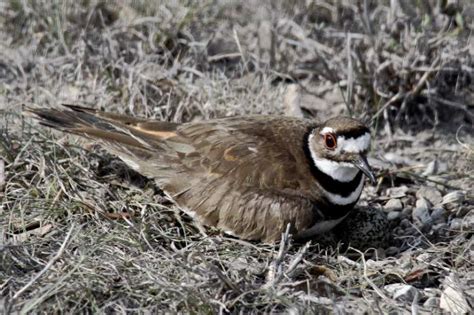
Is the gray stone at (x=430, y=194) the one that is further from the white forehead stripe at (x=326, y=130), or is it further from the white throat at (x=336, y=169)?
the white forehead stripe at (x=326, y=130)

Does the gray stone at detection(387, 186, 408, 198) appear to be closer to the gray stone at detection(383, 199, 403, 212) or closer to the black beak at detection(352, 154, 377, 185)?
the gray stone at detection(383, 199, 403, 212)

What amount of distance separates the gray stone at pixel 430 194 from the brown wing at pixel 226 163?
97cm

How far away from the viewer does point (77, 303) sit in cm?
418

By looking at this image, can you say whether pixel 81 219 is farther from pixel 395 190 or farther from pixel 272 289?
pixel 395 190

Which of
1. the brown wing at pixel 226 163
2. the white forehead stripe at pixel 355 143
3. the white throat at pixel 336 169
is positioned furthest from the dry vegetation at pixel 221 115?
the white forehead stripe at pixel 355 143

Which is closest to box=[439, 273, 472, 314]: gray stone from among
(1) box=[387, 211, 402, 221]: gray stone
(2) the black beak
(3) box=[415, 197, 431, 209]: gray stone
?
(2) the black beak

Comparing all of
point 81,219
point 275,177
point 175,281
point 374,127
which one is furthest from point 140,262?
point 374,127

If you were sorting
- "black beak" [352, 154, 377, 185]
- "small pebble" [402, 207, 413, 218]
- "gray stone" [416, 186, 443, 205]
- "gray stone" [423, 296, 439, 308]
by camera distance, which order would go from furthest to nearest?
"gray stone" [416, 186, 443, 205] → "small pebble" [402, 207, 413, 218] → "black beak" [352, 154, 377, 185] → "gray stone" [423, 296, 439, 308]

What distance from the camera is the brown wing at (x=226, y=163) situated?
16.8 feet

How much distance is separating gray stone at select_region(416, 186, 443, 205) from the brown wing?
966 mm

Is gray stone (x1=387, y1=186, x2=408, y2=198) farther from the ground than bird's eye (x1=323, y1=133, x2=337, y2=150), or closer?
closer

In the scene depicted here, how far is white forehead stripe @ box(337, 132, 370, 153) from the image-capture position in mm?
5098

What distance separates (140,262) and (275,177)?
102cm

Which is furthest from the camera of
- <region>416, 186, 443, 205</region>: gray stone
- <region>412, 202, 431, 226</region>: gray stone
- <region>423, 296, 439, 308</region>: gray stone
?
<region>416, 186, 443, 205</region>: gray stone
